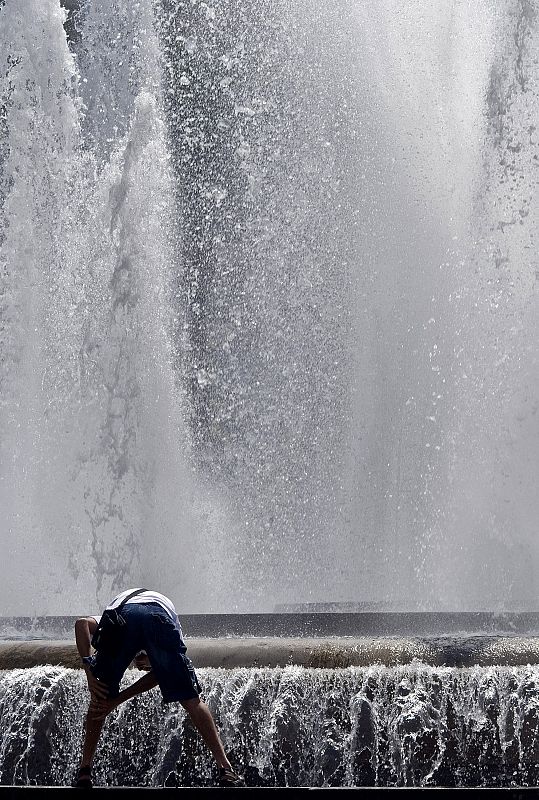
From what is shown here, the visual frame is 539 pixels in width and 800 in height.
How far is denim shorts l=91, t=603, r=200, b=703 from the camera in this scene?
15.5 ft

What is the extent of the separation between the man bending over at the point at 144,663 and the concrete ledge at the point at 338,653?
0.98m

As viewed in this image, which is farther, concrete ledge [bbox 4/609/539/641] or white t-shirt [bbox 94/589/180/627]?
concrete ledge [bbox 4/609/539/641]

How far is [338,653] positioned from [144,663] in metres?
1.18

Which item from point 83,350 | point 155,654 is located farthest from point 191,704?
point 83,350

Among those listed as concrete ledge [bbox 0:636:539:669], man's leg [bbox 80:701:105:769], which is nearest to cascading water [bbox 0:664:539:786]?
concrete ledge [bbox 0:636:539:669]

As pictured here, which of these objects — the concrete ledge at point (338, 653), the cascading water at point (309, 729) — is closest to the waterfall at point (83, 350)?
the concrete ledge at point (338, 653)

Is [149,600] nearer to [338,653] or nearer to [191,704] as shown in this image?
[191,704]

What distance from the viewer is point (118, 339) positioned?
11070 millimetres

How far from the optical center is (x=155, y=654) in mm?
4750

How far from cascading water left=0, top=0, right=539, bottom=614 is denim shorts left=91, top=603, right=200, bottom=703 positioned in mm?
4272

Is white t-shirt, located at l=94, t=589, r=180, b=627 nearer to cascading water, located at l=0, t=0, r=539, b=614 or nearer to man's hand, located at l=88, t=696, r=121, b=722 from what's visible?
man's hand, located at l=88, t=696, r=121, b=722

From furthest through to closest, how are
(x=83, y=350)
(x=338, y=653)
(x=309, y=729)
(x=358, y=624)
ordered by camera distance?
(x=83, y=350), (x=358, y=624), (x=338, y=653), (x=309, y=729)
